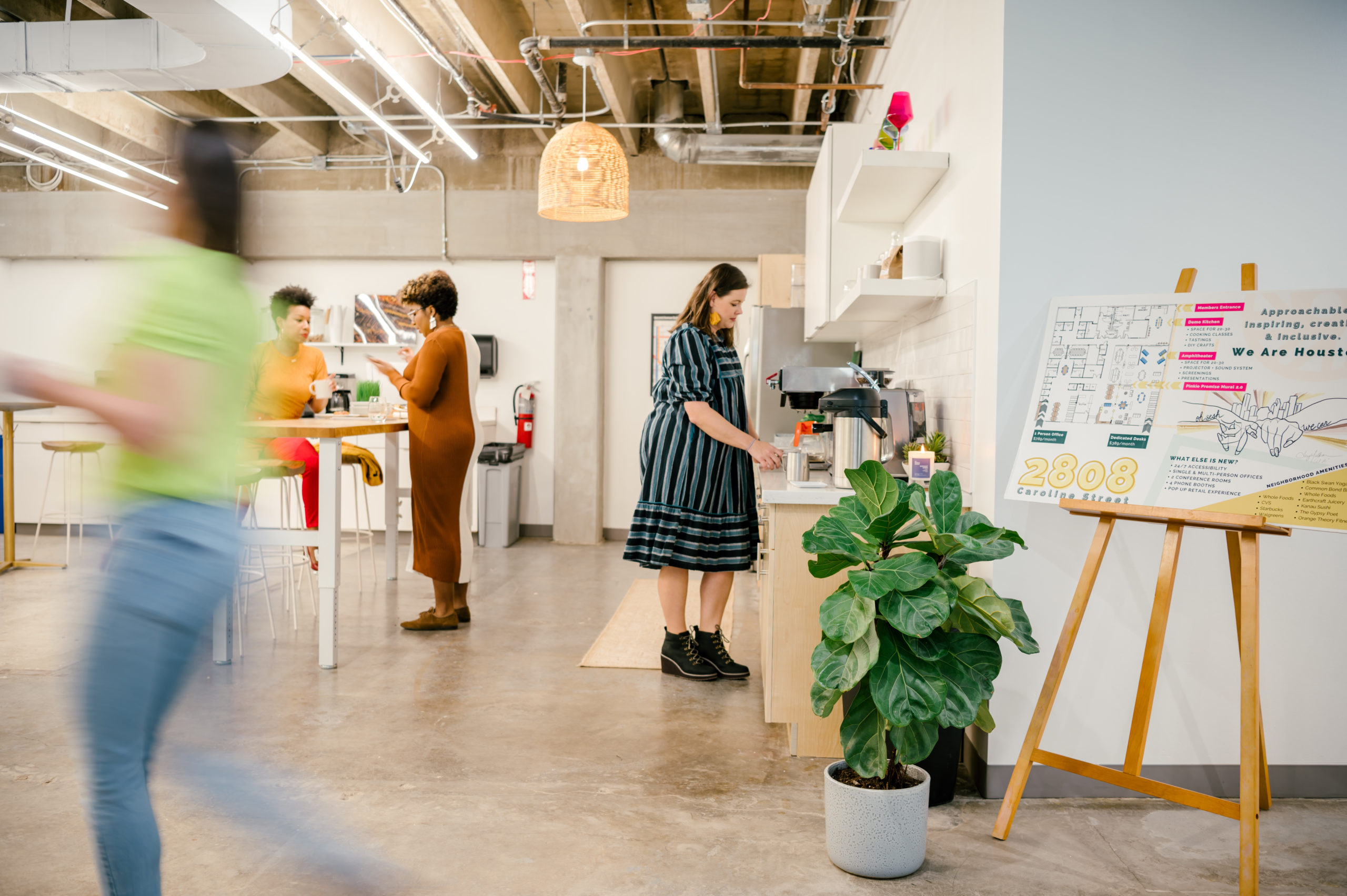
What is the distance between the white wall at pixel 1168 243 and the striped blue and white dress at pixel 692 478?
118cm

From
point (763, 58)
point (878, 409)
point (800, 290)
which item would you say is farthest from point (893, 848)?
point (763, 58)

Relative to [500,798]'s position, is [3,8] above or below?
above

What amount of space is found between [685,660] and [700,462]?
85 centimetres

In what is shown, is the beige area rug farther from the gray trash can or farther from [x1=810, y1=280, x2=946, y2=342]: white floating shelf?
the gray trash can

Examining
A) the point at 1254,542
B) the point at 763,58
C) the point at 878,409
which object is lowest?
the point at 1254,542

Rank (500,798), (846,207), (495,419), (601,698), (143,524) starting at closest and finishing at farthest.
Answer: (143,524), (500,798), (601,698), (846,207), (495,419)

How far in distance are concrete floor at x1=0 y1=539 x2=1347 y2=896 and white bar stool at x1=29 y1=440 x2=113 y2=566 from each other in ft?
7.55

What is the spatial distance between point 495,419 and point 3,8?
13.7 ft

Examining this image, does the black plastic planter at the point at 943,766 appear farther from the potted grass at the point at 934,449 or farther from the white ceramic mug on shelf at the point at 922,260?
the white ceramic mug on shelf at the point at 922,260

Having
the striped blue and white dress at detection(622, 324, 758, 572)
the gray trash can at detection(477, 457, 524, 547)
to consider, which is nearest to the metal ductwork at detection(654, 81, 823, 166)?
the gray trash can at detection(477, 457, 524, 547)

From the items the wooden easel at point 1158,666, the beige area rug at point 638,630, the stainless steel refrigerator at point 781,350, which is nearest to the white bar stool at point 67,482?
the beige area rug at point 638,630

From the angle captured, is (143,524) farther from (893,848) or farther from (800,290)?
(800,290)

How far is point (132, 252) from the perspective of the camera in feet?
5.09

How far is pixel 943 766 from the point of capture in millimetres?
2506
